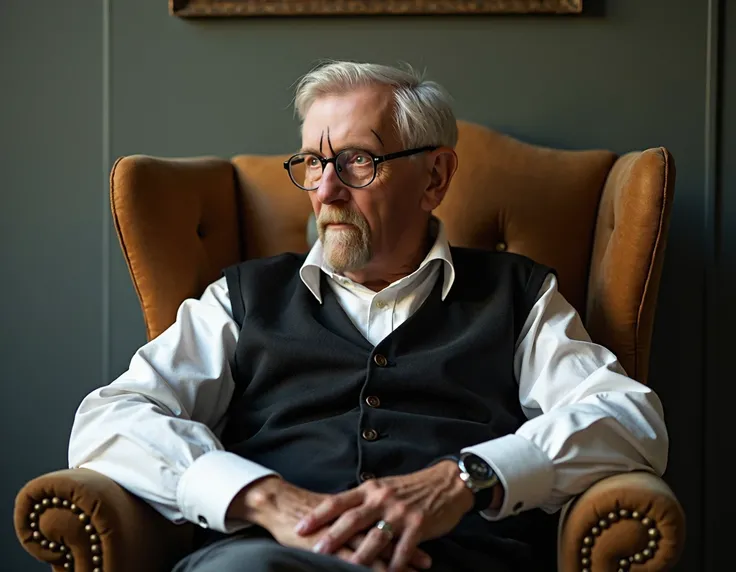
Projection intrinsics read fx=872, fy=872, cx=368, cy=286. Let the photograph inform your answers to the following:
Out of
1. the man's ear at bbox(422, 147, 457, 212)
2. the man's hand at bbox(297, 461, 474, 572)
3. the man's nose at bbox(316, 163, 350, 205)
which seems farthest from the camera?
the man's ear at bbox(422, 147, 457, 212)

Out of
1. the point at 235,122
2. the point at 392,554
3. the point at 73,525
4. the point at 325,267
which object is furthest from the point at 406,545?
the point at 235,122

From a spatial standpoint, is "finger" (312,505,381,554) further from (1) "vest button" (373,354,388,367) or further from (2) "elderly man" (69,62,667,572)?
(1) "vest button" (373,354,388,367)

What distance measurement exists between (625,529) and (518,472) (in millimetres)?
182

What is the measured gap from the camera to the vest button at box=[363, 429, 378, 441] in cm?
151

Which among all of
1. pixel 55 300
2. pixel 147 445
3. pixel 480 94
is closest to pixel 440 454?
pixel 147 445

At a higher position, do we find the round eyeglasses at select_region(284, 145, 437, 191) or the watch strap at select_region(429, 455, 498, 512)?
the round eyeglasses at select_region(284, 145, 437, 191)

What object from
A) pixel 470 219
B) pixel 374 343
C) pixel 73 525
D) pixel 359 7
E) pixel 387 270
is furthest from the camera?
pixel 359 7

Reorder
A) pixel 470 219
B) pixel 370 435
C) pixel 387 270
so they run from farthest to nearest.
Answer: pixel 470 219 < pixel 387 270 < pixel 370 435

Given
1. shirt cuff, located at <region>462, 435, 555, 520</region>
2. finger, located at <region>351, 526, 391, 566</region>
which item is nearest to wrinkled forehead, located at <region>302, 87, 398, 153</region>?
shirt cuff, located at <region>462, 435, 555, 520</region>

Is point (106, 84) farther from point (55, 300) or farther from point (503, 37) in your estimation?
point (503, 37)

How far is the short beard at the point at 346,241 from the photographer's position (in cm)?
167

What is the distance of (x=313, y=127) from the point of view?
5.60 ft

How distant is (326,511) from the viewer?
1.32 metres

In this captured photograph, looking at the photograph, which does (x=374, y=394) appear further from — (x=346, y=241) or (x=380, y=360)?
(x=346, y=241)
